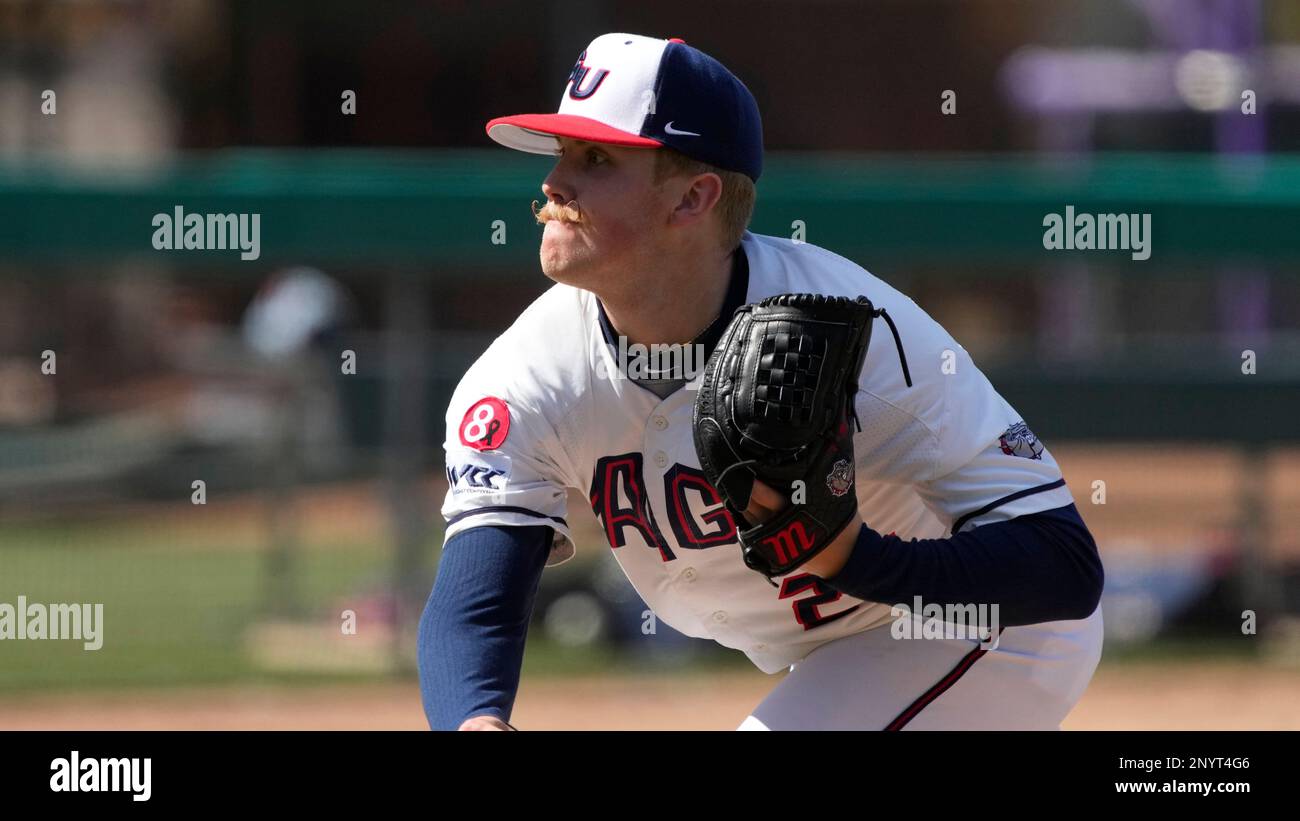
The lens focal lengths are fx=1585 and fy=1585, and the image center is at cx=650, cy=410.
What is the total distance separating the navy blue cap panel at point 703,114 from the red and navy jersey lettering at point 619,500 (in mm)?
503

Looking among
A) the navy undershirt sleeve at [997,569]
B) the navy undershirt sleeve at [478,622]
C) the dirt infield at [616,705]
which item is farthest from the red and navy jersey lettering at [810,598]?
the dirt infield at [616,705]

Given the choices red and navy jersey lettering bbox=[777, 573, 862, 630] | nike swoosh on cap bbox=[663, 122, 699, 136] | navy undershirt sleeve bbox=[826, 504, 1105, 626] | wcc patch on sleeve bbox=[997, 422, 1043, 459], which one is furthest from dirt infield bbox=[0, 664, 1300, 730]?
nike swoosh on cap bbox=[663, 122, 699, 136]

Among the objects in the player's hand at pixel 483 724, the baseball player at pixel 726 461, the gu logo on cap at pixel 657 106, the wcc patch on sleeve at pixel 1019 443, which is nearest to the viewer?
the player's hand at pixel 483 724

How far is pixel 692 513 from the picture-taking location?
256cm

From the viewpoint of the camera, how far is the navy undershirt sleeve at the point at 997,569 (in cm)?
223

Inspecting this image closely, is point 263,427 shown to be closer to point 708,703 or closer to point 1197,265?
point 708,703

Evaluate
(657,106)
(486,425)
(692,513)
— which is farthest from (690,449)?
(657,106)

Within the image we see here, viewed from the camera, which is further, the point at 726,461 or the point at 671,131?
the point at 671,131

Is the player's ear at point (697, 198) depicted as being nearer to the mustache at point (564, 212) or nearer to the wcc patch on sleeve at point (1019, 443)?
the mustache at point (564, 212)

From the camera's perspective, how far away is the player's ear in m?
2.47

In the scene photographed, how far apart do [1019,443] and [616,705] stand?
4420 millimetres

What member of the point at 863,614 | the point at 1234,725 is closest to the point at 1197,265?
the point at 1234,725

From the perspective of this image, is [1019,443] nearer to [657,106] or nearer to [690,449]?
[690,449]

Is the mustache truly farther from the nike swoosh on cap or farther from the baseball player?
the nike swoosh on cap
